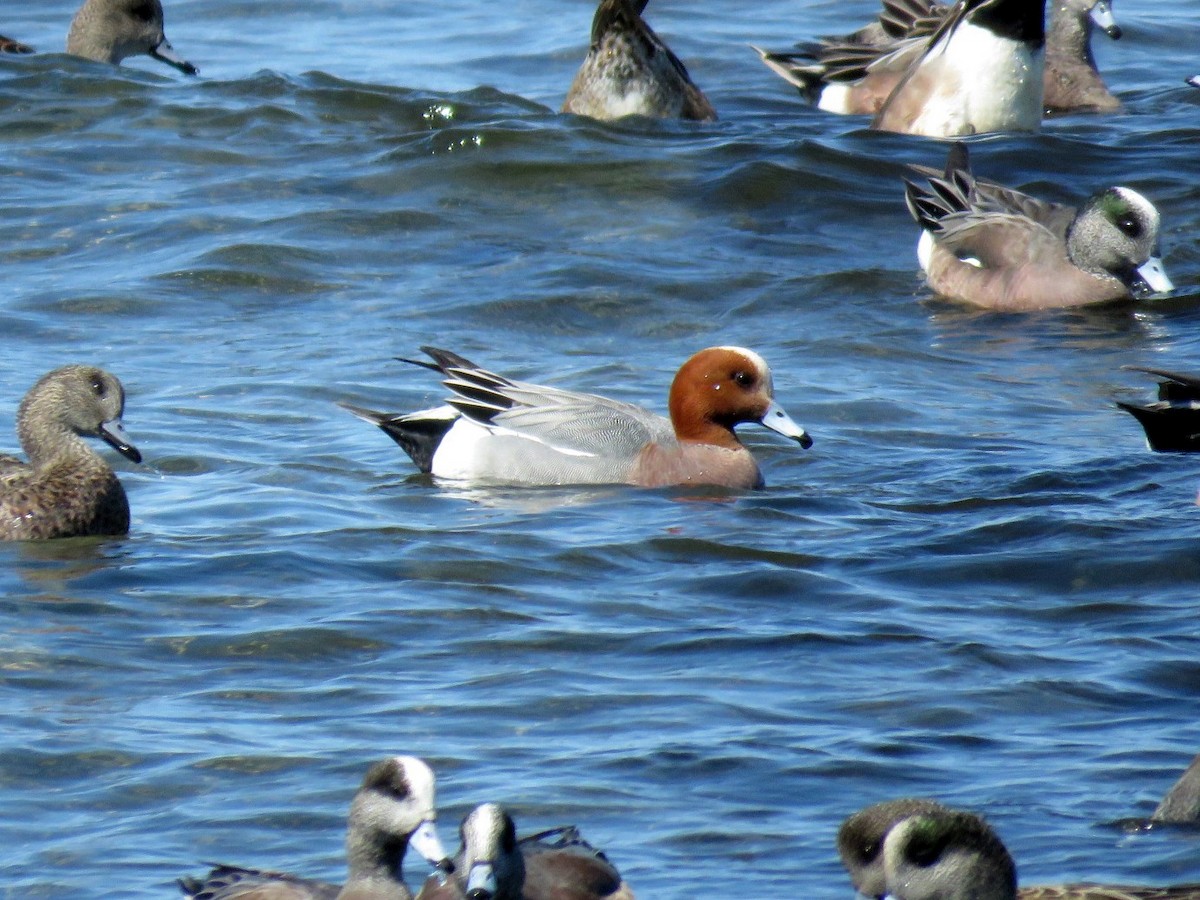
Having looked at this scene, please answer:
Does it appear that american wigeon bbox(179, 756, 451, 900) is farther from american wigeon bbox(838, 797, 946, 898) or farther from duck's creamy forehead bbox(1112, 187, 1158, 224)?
duck's creamy forehead bbox(1112, 187, 1158, 224)

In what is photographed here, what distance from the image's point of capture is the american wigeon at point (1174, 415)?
28.5ft

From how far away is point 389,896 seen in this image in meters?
4.93

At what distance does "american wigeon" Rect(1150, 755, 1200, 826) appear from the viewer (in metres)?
5.33

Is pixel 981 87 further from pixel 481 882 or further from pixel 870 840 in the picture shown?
pixel 481 882

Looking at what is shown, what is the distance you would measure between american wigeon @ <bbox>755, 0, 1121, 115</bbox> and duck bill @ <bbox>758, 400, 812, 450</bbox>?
6360 millimetres

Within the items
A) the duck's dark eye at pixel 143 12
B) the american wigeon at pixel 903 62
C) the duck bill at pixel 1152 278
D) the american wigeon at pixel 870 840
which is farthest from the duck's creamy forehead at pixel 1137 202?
the american wigeon at pixel 870 840

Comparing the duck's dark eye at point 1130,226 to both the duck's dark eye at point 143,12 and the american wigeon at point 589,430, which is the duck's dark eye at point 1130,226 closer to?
the american wigeon at point 589,430

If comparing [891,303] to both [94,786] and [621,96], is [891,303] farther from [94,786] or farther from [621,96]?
[94,786]

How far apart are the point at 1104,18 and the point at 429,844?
12.1 meters

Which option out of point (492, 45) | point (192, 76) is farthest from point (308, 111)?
point (492, 45)

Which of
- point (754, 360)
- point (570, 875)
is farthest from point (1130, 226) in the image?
point (570, 875)

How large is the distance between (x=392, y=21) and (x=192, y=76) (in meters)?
A: 2.93

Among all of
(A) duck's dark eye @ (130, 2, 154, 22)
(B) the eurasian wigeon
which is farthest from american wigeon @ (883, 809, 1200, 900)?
(A) duck's dark eye @ (130, 2, 154, 22)

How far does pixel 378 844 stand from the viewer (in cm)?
492
